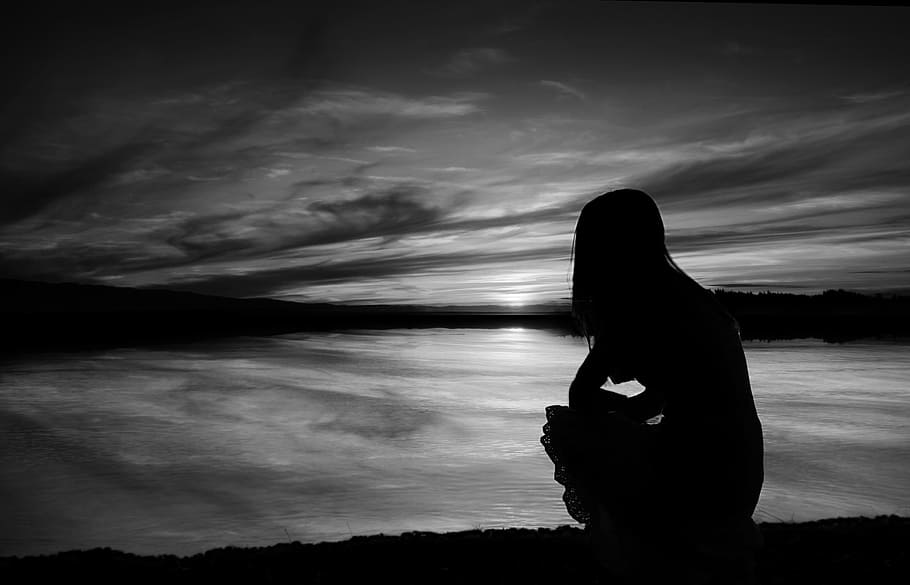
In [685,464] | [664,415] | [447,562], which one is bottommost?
[447,562]

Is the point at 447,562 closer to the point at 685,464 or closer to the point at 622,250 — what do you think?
the point at 685,464

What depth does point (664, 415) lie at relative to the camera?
1.90 m

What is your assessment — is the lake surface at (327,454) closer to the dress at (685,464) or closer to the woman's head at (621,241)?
the dress at (685,464)

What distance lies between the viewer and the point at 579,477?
6.72 ft

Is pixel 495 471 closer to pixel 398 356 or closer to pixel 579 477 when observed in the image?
pixel 579 477

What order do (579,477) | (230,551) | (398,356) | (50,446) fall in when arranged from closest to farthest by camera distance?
1. (579,477)
2. (230,551)
3. (50,446)
4. (398,356)

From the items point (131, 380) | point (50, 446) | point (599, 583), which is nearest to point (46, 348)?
point (131, 380)

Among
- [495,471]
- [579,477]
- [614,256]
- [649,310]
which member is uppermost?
[614,256]

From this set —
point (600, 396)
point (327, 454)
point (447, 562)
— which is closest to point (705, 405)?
point (600, 396)

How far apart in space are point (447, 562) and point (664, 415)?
1862 millimetres

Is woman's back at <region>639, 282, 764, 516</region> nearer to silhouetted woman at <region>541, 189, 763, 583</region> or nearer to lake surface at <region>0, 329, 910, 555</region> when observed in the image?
silhouetted woman at <region>541, 189, 763, 583</region>

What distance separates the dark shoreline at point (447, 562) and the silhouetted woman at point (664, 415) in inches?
53.7

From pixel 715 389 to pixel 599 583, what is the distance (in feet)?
5.54

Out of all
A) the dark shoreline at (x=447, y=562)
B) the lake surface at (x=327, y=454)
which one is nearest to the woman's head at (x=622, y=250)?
the dark shoreline at (x=447, y=562)
